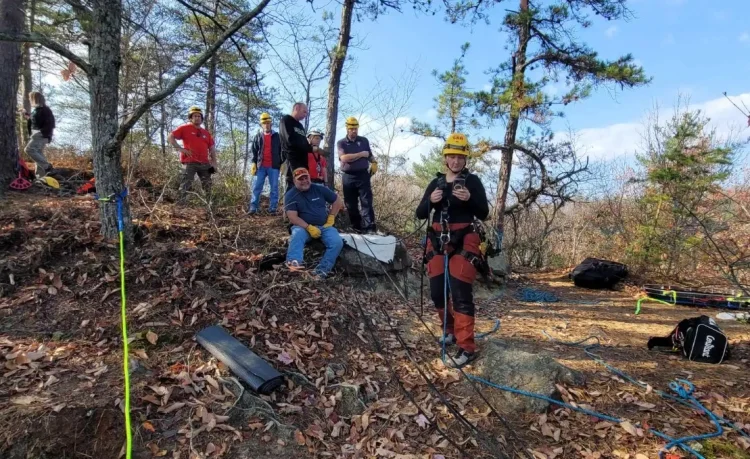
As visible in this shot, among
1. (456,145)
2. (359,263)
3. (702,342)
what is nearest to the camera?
(456,145)

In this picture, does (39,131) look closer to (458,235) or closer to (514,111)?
(458,235)

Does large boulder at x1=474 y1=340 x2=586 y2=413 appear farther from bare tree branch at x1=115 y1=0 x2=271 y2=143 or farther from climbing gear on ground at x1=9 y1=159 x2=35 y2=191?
climbing gear on ground at x1=9 y1=159 x2=35 y2=191

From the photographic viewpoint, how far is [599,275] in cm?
820

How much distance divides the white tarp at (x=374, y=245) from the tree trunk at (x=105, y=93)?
9.11 ft

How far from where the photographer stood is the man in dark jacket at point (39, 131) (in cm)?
665

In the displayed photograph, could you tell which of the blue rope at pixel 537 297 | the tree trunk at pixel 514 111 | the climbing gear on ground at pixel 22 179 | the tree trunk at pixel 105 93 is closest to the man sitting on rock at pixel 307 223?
the tree trunk at pixel 105 93

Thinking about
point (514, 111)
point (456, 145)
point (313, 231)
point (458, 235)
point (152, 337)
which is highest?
point (514, 111)

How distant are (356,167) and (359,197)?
2.07ft

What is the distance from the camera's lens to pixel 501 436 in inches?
113

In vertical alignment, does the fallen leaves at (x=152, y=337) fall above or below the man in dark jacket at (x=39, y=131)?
below

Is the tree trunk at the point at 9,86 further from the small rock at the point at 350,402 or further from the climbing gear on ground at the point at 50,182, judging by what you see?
the small rock at the point at 350,402

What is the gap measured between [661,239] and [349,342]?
8.80 meters

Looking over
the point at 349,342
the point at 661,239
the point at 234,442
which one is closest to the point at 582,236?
the point at 661,239

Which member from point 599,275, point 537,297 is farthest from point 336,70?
point 599,275
